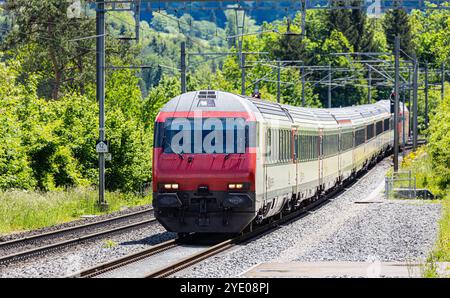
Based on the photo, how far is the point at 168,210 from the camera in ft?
71.6

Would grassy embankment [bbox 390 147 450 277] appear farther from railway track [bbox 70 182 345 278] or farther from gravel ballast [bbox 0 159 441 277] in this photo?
A: railway track [bbox 70 182 345 278]

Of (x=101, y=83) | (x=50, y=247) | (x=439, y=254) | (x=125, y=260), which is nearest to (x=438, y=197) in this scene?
(x=101, y=83)

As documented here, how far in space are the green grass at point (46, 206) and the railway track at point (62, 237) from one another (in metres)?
1.56

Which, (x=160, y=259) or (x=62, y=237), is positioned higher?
(x=160, y=259)

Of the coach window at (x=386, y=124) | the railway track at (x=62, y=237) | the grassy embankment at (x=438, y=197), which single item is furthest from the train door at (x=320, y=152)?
the coach window at (x=386, y=124)

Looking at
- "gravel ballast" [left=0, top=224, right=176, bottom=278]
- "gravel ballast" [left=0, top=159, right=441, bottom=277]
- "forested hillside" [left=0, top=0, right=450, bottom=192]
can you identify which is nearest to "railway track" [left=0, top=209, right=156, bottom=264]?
"gravel ballast" [left=0, top=224, right=176, bottom=278]

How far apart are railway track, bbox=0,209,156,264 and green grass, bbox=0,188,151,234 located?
156 centimetres

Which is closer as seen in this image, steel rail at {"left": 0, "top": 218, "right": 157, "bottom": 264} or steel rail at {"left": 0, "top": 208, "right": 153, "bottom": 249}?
steel rail at {"left": 0, "top": 218, "right": 157, "bottom": 264}

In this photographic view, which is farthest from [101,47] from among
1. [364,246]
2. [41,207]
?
[364,246]

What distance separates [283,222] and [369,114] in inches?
1135

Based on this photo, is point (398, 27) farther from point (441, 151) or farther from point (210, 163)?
point (210, 163)

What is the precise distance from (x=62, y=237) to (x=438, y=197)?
56.6 ft

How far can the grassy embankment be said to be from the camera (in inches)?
669

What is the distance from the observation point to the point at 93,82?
81.4 metres
